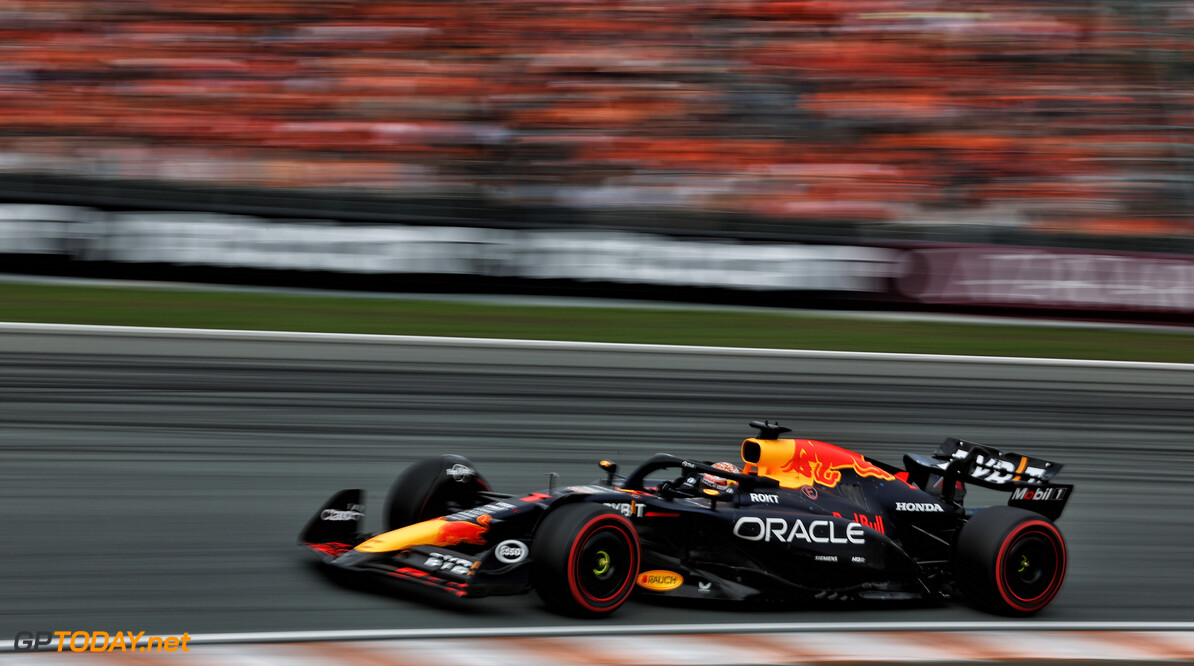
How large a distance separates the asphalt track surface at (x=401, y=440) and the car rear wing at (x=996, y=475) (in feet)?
1.61

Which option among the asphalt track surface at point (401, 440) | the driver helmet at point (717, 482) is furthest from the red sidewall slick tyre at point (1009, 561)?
the driver helmet at point (717, 482)

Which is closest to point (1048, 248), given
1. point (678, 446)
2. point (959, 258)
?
point (959, 258)

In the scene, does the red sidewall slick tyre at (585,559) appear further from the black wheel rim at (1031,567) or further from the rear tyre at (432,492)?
the black wheel rim at (1031,567)

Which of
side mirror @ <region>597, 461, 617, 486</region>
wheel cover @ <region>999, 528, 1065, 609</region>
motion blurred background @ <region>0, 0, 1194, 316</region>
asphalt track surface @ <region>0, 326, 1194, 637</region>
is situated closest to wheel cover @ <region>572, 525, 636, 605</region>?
asphalt track surface @ <region>0, 326, 1194, 637</region>

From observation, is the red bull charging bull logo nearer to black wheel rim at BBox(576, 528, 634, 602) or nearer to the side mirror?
the side mirror

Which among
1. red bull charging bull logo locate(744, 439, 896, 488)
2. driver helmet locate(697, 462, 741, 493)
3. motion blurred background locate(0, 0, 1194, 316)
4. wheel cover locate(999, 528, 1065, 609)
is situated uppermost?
motion blurred background locate(0, 0, 1194, 316)

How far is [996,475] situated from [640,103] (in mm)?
8309

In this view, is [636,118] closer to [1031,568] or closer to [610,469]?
[610,469]

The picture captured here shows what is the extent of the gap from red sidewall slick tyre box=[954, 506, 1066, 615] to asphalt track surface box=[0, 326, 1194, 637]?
0.12m

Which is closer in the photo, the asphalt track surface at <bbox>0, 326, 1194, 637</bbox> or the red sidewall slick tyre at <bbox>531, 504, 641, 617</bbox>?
the red sidewall slick tyre at <bbox>531, 504, 641, 617</bbox>

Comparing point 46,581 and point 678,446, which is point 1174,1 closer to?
point 678,446

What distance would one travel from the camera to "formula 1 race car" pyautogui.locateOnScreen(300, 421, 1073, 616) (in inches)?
173

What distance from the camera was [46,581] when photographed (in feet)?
15.2

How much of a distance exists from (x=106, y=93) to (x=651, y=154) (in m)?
5.33
